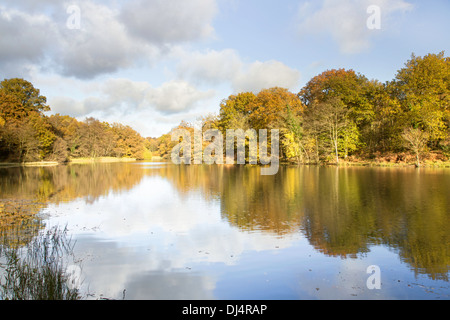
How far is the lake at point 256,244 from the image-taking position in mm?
5684

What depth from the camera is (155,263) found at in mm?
7012

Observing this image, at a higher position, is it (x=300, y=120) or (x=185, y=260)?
(x=300, y=120)

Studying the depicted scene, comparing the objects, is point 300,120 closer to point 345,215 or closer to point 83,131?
point 345,215

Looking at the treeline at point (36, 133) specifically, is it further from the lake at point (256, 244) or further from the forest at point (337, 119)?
the lake at point (256, 244)

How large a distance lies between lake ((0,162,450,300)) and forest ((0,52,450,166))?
27.3 metres

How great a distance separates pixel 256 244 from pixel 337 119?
3993cm

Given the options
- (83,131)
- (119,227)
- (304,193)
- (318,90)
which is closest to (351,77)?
(318,90)

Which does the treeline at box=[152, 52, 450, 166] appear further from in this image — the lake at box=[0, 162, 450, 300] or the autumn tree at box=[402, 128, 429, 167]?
the lake at box=[0, 162, 450, 300]

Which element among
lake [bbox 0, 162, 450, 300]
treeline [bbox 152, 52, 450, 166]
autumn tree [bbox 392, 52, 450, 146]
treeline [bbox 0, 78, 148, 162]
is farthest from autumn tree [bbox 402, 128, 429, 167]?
treeline [bbox 0, 78, 148, 162]

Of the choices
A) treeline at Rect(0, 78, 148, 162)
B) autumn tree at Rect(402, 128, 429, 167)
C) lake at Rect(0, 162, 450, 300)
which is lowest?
lake at Rect(0, 162, 450, 300)

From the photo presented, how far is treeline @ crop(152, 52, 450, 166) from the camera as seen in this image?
125 feet
